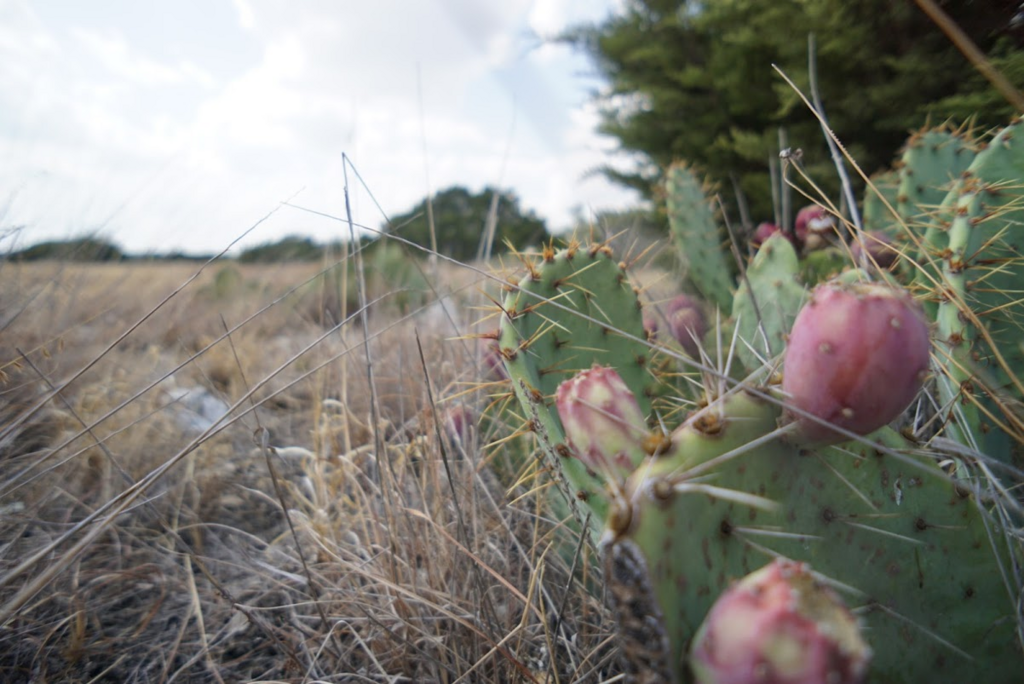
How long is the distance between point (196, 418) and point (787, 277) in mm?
1752

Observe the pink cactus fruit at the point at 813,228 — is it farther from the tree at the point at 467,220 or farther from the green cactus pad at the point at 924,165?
the tree at the point at 467,220

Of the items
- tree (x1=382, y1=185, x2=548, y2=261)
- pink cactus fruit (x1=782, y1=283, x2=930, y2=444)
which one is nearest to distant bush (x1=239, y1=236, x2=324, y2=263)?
tree (x1=382, y1=185, x2=548, y2=261)

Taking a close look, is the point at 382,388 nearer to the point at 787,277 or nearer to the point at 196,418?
the point at 196,418

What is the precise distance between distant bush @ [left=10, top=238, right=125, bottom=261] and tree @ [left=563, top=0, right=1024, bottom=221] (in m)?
2.44

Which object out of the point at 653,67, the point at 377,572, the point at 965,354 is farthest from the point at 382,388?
the point at 653,67

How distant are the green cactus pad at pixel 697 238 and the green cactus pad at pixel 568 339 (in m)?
1.04

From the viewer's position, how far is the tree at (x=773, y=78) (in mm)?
1760

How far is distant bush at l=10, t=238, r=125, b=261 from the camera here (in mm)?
2340

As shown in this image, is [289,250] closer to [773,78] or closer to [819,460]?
[773,78]

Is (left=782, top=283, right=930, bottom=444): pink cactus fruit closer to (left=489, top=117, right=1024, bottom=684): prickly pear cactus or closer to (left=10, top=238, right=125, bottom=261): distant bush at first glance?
(left=489, top=117, right=1024, bottom=684): prickly pear cactus

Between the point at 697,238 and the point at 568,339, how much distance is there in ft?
4.01

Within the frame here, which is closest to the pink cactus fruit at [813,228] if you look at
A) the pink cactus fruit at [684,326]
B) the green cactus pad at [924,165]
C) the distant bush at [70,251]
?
the green cactus pad at [924,165]

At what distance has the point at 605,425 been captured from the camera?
587mm

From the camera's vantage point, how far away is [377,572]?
43.3 inches
